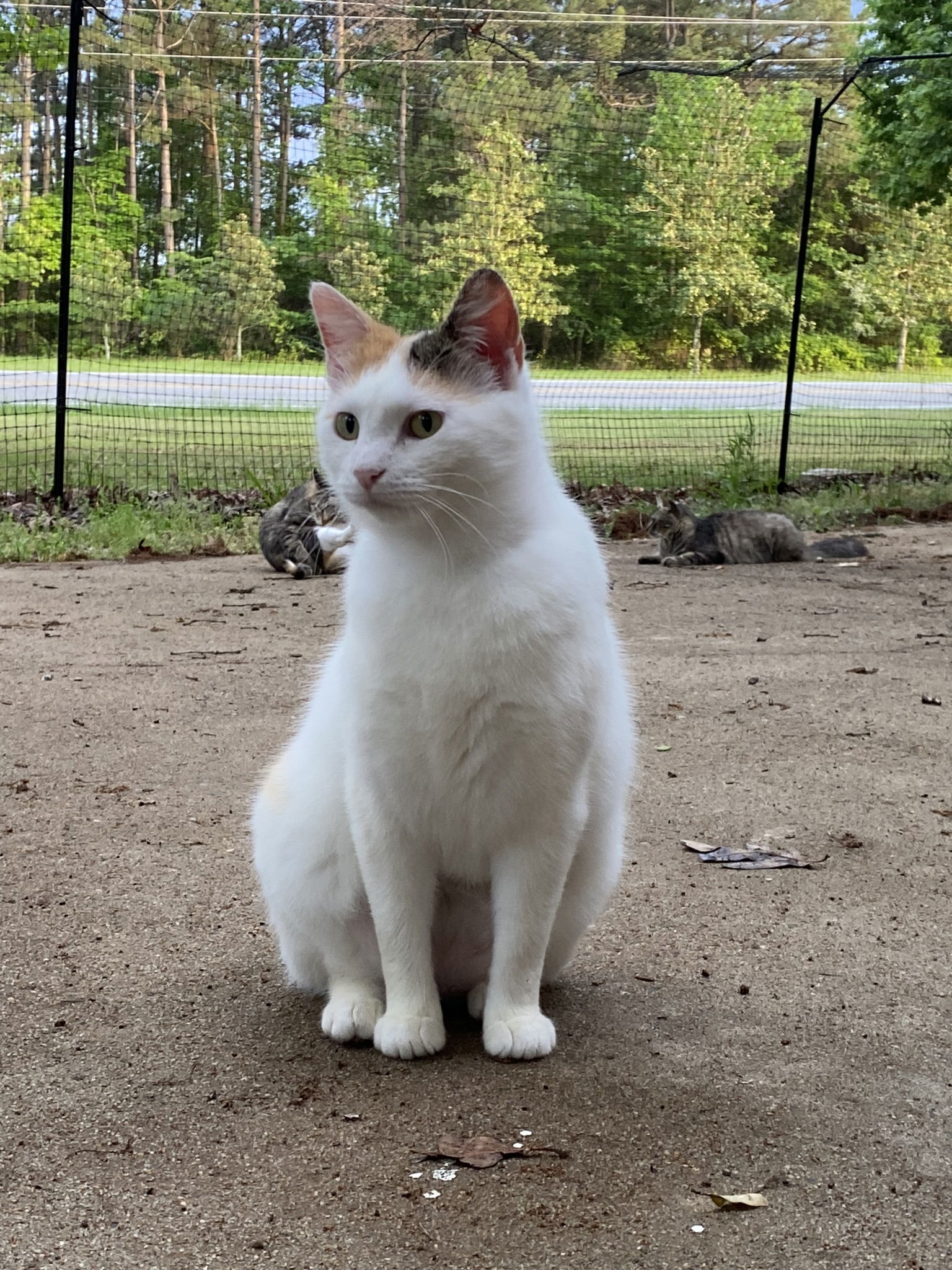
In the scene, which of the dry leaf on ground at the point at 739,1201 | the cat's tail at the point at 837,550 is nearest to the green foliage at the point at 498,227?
the cat's tail at the point at 837,550

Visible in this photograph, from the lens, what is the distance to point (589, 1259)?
5.09ft

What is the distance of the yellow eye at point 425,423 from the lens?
78.1 inches

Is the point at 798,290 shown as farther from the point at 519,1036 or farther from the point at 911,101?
the point at 519,1036

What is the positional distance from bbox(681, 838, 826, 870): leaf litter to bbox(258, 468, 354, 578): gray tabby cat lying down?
13.7ft

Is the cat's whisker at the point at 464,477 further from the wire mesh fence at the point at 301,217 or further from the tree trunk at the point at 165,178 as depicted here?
the tree trunk at the point at 165,178

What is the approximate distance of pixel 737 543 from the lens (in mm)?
7789

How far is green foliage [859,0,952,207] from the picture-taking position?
9383 mm

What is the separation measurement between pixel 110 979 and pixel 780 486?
8.51 metres

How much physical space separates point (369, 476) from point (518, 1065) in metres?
0.99

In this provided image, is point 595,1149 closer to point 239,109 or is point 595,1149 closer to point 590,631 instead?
point 590,631

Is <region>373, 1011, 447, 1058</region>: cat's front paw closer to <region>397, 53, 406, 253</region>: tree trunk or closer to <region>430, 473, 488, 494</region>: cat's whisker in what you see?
<region>430, 473, 488, 494</region>: cat's whisker

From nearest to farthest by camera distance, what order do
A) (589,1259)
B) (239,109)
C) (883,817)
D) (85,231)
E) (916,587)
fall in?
1. (589,1259)
2. (883,817)
3. (916,587)
4. (85,231)
5. (239,109)

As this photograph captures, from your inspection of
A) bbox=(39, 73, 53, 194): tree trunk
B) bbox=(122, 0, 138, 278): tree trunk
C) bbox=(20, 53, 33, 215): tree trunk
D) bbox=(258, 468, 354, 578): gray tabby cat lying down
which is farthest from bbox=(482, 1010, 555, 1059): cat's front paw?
bbox=(20, 53, 33, 215): tree trunk

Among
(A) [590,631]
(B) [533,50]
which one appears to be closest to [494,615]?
(A) [590,631]
